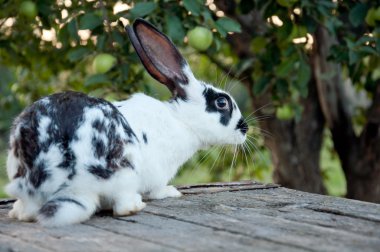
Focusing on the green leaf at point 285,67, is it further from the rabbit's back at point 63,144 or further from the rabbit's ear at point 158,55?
the rabbit's back at point 63,144

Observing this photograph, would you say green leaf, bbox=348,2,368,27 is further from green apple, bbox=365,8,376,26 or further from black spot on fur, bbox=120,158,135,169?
black spot on fur, bbox=120,158,135,169

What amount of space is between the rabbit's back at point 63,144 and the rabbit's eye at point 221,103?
0.66 m

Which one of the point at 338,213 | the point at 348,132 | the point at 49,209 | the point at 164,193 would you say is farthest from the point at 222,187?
the point at 348,132

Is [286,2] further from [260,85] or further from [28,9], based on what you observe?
[28,9]

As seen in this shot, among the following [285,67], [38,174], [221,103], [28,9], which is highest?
[28,9]

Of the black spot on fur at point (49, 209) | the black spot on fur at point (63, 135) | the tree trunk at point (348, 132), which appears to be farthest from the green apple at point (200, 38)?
the tree trunk at point (348, 132)

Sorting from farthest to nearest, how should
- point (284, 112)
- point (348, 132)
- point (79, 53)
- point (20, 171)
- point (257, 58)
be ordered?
point (348, 132) → point (257, 58) → point (284, 112) → point (79, 53) → point (20, 171)

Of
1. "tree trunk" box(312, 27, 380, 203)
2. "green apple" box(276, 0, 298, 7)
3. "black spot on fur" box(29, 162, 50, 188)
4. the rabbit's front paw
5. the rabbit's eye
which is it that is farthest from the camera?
"tree trunk" box(312, 27, 380, 203)

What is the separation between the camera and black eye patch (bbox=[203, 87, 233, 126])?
149 inches

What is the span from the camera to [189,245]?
2.65 metres

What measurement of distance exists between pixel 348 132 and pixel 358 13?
62.0 inches

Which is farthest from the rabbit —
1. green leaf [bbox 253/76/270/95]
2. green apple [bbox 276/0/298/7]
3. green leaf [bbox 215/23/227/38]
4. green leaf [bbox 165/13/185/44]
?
green leaf [bbox 253/76/270/95]

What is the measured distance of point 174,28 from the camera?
13.6 feet

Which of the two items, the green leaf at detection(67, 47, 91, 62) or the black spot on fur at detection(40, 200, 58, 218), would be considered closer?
the black spot on fur at detection(40, 200, 58, 218)
